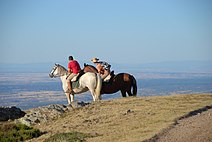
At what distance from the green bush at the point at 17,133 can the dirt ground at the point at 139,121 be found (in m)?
0.58

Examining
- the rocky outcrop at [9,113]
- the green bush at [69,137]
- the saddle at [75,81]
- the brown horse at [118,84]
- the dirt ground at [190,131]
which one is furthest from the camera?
the brown horse at [118,84]

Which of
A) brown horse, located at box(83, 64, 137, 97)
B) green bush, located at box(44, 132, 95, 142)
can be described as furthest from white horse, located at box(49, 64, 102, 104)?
green bush, located at box(44, 132, 95, 142)

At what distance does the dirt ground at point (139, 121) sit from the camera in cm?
1392

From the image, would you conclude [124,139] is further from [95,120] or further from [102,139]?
[95,120]

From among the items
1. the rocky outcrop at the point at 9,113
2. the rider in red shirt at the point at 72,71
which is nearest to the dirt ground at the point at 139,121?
the rider in red shirt at the point at 72,71

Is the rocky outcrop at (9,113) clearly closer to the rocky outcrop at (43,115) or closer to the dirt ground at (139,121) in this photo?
the rocky outcrop at (43,115)

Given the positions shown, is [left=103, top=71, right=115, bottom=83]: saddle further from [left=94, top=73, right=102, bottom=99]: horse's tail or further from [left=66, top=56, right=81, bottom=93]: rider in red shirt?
[left=66, top=56, right=81, bottom=93]: rider in red shirt

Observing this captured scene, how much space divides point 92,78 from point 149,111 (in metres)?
6.84

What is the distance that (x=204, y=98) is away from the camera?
22094mm

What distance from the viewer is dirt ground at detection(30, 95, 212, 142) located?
1392cm

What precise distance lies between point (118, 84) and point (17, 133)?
376 inches

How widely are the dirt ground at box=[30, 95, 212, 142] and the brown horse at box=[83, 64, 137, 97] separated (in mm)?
3546

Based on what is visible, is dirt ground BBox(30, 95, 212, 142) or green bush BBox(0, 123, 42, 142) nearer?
dirt ground BBox(30, 95, 212, 142)

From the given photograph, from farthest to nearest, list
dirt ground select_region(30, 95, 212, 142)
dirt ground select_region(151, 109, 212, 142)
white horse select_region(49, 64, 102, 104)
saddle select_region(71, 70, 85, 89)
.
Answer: saddle select_region(71, 70, 85, 89), white horse select_region(49, 64, 102, 104), dirt ground select_region(30, 95, 212, 142), dirt ground select_region(151, 109, 212, 142)
